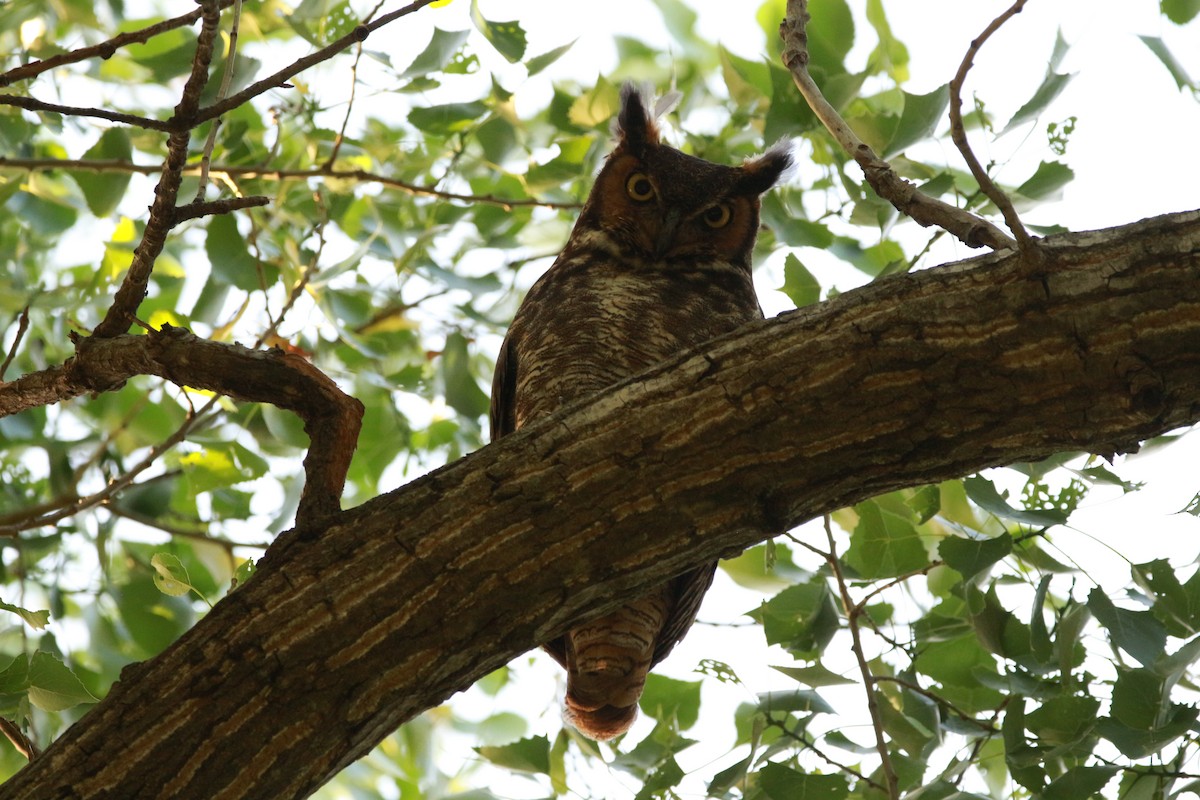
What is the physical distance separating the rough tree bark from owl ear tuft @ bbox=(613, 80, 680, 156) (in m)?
1.77

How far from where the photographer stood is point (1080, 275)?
1.48 metres

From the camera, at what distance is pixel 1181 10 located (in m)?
2.23

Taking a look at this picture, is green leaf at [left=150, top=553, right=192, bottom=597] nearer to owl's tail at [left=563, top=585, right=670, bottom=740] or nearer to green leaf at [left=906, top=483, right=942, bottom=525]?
owl's tail at [left=563, top=585, right=670, bottom=740]

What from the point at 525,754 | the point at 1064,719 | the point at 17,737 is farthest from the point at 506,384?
the point at 1064,719

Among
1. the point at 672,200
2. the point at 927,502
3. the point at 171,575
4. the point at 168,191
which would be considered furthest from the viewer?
the point at 672,200

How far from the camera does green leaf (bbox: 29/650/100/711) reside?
65.9 inches

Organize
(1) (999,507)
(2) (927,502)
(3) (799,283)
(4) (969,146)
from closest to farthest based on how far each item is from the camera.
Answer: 1. (4) (969,146)
2. (1) (999,507)
3. (2) (927,502)
4. (3) (799,283)

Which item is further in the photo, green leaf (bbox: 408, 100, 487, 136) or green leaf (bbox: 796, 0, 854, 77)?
green leaf (bbox: 408, 100, 487, 136)

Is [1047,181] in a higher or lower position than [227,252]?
lower

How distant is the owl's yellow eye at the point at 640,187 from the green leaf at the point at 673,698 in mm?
1328

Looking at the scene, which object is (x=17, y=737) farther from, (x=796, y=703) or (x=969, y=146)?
(x=969, y=146)

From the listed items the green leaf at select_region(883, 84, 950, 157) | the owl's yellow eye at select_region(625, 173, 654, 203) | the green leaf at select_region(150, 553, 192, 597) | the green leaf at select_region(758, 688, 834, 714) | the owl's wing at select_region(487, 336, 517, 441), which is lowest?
the green leaf at select_region(150, 553, 192, 597)

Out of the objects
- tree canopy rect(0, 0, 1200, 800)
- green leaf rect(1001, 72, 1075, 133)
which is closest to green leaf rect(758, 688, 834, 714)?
tree canopy rect(0, 0, 1200, 800)

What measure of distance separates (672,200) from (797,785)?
1655 mm
